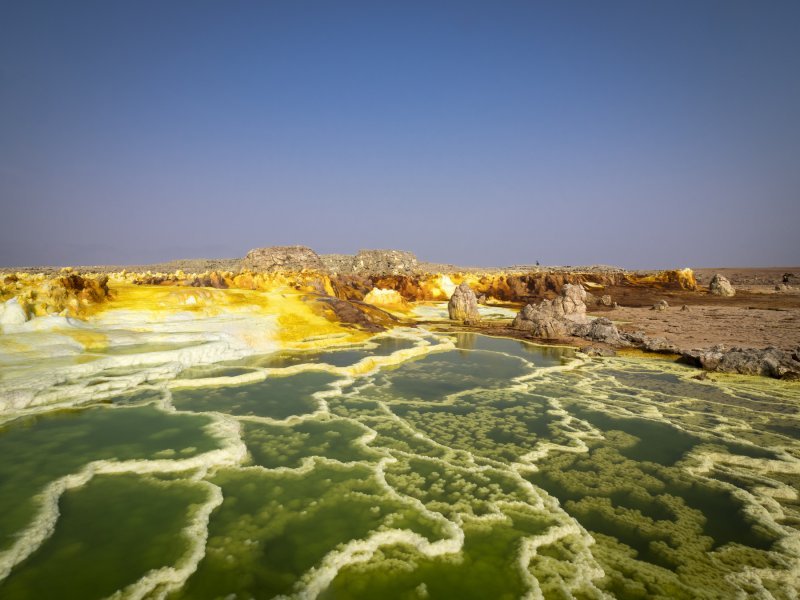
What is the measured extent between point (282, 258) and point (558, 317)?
8031cm

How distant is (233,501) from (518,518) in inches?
238

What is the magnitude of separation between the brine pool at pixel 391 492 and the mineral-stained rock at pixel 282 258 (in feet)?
281

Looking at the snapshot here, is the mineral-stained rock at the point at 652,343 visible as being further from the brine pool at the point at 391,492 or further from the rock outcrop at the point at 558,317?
the brine pool at the point at 391,492

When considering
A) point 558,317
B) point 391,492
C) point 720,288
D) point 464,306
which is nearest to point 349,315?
point 464,306

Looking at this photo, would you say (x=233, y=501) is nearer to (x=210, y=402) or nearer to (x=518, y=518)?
(x=518, y=518)

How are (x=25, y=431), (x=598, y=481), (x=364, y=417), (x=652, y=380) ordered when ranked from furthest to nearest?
(x=652, y=380)
(x=364, y=417)
(x=25, y=431)
(x=598, y=481)

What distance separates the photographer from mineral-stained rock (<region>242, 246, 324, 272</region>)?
332 ft

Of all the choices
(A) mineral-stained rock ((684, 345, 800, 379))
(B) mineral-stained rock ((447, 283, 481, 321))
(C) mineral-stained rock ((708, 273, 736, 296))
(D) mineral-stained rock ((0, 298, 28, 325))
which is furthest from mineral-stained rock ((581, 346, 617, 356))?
(C) mineral-stained rock ((708, 273, 736, 296))

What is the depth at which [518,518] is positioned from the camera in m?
8.70

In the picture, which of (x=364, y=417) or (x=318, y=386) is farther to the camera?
(x=318, y=386)

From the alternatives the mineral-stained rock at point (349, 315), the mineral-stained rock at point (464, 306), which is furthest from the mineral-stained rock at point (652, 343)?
the mineral-stained rock at point (349, 315)

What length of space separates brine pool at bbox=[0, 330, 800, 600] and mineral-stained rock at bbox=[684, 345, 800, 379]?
3.04 m

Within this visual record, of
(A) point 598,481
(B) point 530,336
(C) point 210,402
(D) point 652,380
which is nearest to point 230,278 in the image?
(B) point 530,336

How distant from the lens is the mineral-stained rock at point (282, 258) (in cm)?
10131
